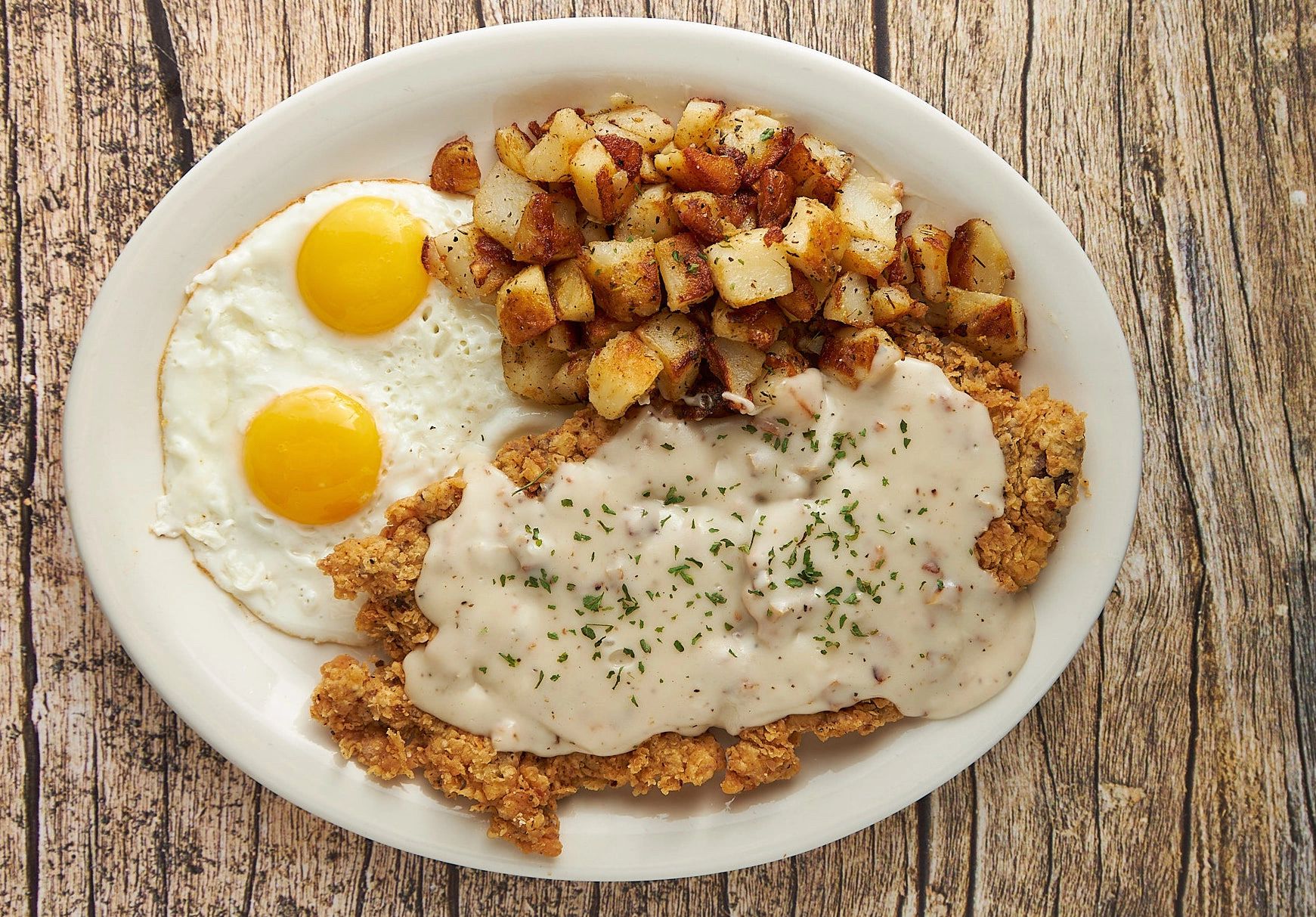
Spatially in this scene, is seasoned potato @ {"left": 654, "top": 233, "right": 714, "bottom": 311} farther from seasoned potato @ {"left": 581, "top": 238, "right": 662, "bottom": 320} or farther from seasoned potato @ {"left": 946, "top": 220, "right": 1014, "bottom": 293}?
seasoned potato @ {"left": 946, "top": 220, "right": 1014, "bottom": 293}

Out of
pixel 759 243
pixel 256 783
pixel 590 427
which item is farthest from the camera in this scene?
pixel 256 783

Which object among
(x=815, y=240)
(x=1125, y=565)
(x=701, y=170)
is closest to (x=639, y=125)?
(x=701, y=170)

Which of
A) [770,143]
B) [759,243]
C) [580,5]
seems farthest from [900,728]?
[580,5]

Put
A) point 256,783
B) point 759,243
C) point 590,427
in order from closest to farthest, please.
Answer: point 759,243, point 590,427, point 256,783

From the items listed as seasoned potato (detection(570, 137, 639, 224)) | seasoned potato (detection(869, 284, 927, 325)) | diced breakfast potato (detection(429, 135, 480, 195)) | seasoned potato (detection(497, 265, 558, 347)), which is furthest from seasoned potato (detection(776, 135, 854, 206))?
diced breakfast potato (detection(429, 135, 480, 195))

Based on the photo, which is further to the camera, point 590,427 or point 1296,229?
point 1296,229

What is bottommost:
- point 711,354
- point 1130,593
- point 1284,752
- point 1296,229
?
point 1284,752

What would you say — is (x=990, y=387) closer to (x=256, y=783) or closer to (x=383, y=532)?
(x=383, y=532)

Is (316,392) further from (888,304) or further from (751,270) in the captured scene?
(888,304)
